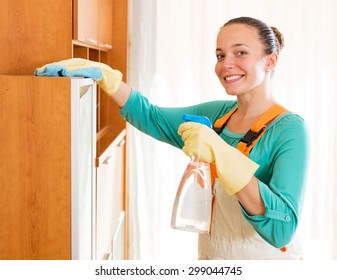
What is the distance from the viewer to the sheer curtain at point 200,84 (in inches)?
119

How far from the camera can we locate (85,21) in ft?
6.52

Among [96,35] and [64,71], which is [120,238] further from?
[64,71]

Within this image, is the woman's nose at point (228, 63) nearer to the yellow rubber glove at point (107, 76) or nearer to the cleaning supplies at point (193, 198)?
the cleaning supplies at point (193, 198)

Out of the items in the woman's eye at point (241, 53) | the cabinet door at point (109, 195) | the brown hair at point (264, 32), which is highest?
the brown hair at point (264, 32)

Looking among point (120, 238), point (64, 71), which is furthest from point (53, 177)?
point (120, 238)

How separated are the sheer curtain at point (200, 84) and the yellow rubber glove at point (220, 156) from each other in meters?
1.64

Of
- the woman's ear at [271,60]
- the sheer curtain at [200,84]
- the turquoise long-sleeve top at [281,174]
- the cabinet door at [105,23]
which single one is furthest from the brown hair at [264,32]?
the sheer curtain at [200,84]

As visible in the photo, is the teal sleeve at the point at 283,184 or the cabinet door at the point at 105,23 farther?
the cabinet door at the point at 105,23

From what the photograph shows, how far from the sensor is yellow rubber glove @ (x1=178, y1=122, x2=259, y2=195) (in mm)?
1418

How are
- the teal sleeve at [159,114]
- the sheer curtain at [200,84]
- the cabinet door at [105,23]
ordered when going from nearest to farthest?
1. the teal sleeve at [159,114]
2. the cabinet door at [105,23]
3. the sheer curtain at [200,84]

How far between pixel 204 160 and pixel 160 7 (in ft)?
5.82

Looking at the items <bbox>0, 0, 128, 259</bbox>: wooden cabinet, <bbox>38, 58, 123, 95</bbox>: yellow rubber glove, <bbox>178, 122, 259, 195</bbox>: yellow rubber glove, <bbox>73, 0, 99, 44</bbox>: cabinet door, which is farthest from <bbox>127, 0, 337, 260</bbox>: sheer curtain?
<bbox>178, 122, 259, 195</bbox>: yellow rubber glove

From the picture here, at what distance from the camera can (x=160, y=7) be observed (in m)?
3.02

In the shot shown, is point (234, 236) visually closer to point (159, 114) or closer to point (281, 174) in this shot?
point (281, 174)
